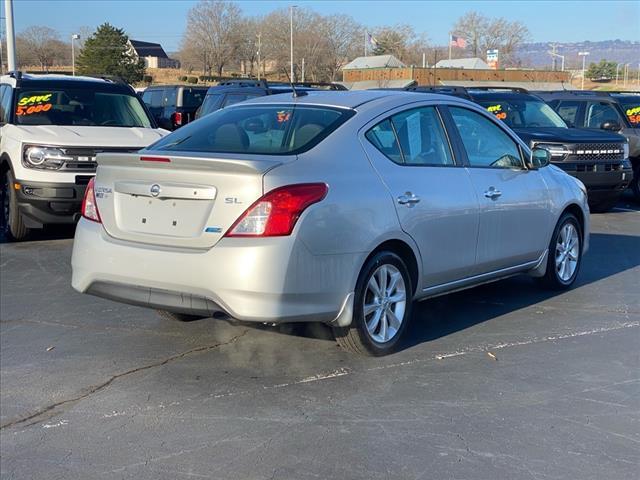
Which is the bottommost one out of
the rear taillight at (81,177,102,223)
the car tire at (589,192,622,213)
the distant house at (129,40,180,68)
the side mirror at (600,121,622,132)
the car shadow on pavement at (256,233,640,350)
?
the car shadow on pavement at (256,233,640,350)

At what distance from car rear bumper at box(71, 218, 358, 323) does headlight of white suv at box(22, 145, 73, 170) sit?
4179 millimetres

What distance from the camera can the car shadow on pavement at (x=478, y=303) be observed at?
5797 mm

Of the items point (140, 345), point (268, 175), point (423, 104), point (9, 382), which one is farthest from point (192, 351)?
point (423, 104)

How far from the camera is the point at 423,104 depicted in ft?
19.1

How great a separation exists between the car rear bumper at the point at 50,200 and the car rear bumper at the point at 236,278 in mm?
4012

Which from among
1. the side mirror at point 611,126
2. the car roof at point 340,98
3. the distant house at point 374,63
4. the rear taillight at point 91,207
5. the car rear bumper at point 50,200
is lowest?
the car rear bumper at point 50,200

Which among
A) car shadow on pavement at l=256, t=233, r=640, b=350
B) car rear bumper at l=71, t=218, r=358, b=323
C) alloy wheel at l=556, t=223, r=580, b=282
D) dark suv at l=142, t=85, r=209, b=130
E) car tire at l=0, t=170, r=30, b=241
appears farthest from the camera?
dark suv at l=142, t=85, r=209, b=130

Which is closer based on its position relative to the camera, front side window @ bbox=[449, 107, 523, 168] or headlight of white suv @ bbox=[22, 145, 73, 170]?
front side window @ bbox=[449, 107, 523, 168]

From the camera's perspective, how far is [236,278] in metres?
4.48

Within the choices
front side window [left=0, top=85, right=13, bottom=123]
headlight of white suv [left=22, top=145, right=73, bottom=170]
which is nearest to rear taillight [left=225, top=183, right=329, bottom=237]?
headlight of white suv [left=22, top=145, right=73, bottom=170]

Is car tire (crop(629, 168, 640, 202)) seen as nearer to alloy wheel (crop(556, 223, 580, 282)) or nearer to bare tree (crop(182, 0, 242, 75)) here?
alloy wheel (crop(556, 223, 580, 282))

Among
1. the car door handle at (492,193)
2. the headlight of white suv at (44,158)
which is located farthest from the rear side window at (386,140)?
the headlight of white suv at (44,158)

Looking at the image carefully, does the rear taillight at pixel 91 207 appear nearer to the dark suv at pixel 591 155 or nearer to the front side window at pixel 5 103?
the front side window at pixel 5 103

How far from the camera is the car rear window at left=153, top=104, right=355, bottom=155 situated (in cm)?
512
